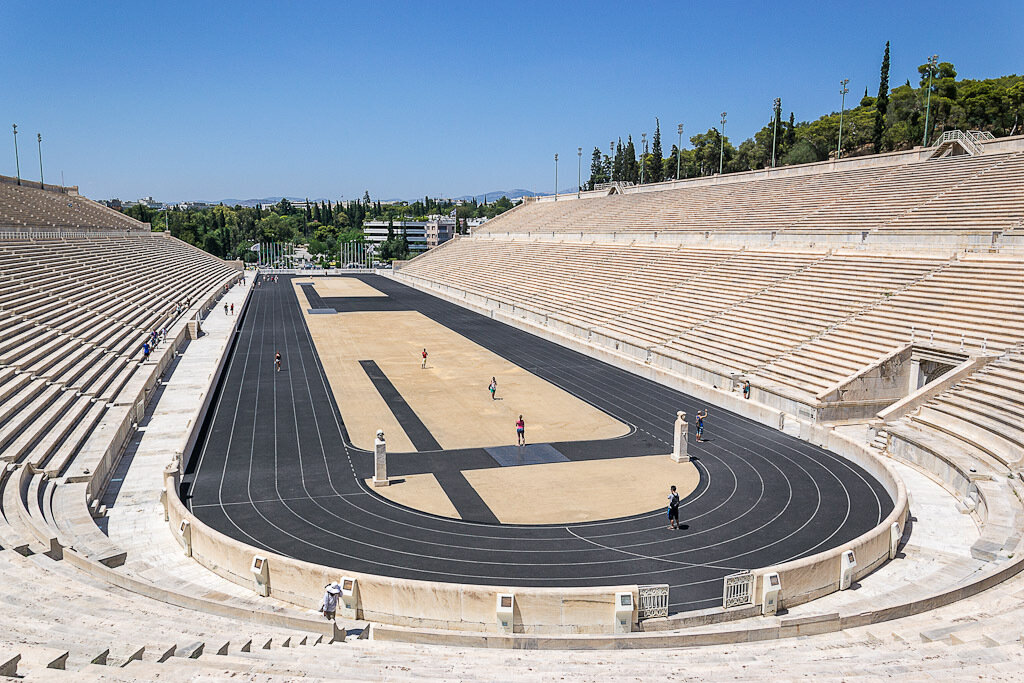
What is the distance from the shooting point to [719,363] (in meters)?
27.5

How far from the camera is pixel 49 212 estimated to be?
56625 millimetres

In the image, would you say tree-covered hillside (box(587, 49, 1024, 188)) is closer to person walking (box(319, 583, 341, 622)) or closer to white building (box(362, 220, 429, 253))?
person walking (box(319, 583, 341, 622))

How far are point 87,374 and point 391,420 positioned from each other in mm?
9804

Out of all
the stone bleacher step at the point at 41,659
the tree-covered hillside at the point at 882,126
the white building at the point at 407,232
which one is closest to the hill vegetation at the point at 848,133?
the tree-covered hillside at the point at 882,126

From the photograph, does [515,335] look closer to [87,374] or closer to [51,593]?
[87,374]

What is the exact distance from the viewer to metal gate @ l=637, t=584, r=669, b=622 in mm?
10641

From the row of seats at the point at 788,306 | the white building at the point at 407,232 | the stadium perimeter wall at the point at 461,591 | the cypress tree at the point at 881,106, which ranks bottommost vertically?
the stadium perimeter wall at the point at 461,591

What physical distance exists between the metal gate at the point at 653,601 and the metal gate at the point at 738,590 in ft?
3.34

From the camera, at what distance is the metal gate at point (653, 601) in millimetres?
10641

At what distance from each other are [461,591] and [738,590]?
4.23 metres

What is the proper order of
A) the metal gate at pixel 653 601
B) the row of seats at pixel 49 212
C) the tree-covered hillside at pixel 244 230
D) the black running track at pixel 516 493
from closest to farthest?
the metal gate at pixel 653 601 < the black running track at pixel 516 493 < the row of seats at pixel 49 212 < the tree-covered hillside at pixel 244 230

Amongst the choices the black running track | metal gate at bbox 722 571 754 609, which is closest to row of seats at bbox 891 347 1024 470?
the black running track

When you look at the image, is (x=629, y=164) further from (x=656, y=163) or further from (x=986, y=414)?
(x=986, y=414)

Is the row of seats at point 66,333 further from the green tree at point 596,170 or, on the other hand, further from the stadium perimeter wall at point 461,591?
the green tree at point 596,170
